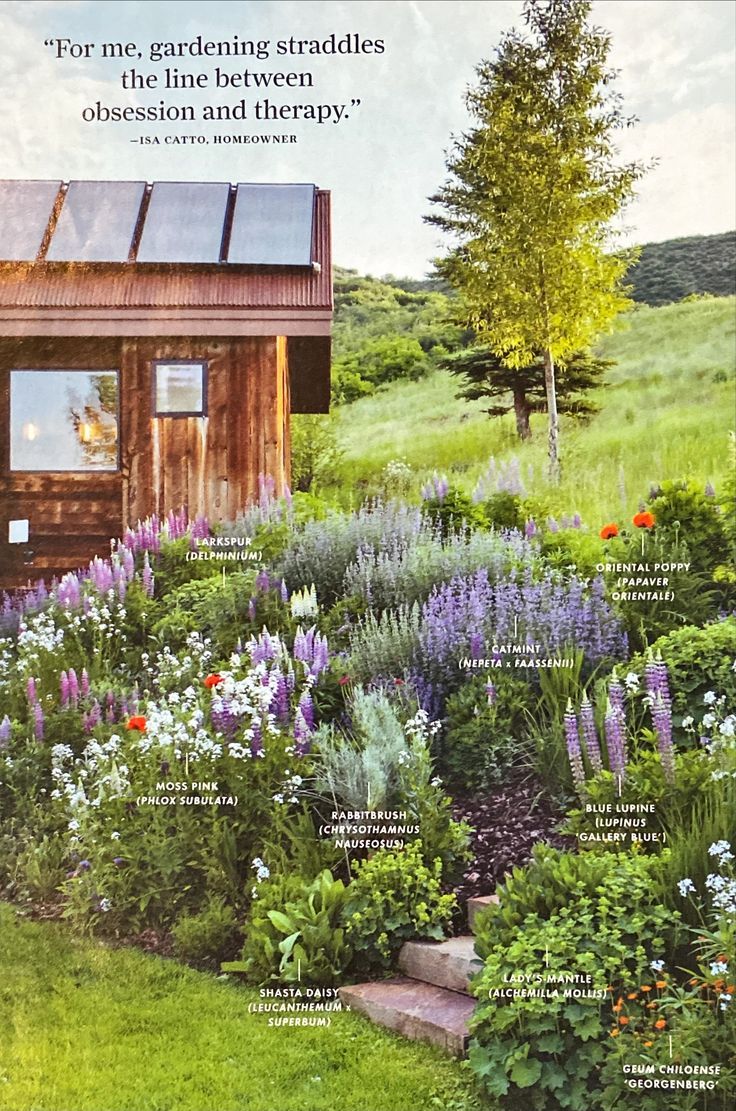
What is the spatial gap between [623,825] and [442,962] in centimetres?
91

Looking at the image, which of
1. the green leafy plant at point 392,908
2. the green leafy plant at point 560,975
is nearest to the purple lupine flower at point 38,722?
the green leafy plant at point 392,908

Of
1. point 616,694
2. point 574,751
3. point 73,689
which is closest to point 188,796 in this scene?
point 73,689

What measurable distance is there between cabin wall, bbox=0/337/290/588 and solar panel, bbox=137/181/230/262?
0.47 metres

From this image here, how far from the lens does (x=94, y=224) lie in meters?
5.58

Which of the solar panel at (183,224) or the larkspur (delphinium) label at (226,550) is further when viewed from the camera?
the solar panel at (183,224)

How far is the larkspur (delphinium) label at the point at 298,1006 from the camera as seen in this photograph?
4.16 meters

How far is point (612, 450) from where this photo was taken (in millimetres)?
5602

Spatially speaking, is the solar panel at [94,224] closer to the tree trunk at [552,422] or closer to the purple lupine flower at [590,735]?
the tree trunk at [552,422]

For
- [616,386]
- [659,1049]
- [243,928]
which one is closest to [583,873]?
[659,1049]

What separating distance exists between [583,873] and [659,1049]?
61cm

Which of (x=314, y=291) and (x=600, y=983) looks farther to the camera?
(x=314, y=291)

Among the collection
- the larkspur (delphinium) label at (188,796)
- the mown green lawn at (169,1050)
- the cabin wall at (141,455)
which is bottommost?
the mown green lawn at (169,1050)

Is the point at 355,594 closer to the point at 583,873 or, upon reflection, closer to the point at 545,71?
the point at 583,873

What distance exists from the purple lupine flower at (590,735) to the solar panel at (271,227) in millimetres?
2857
